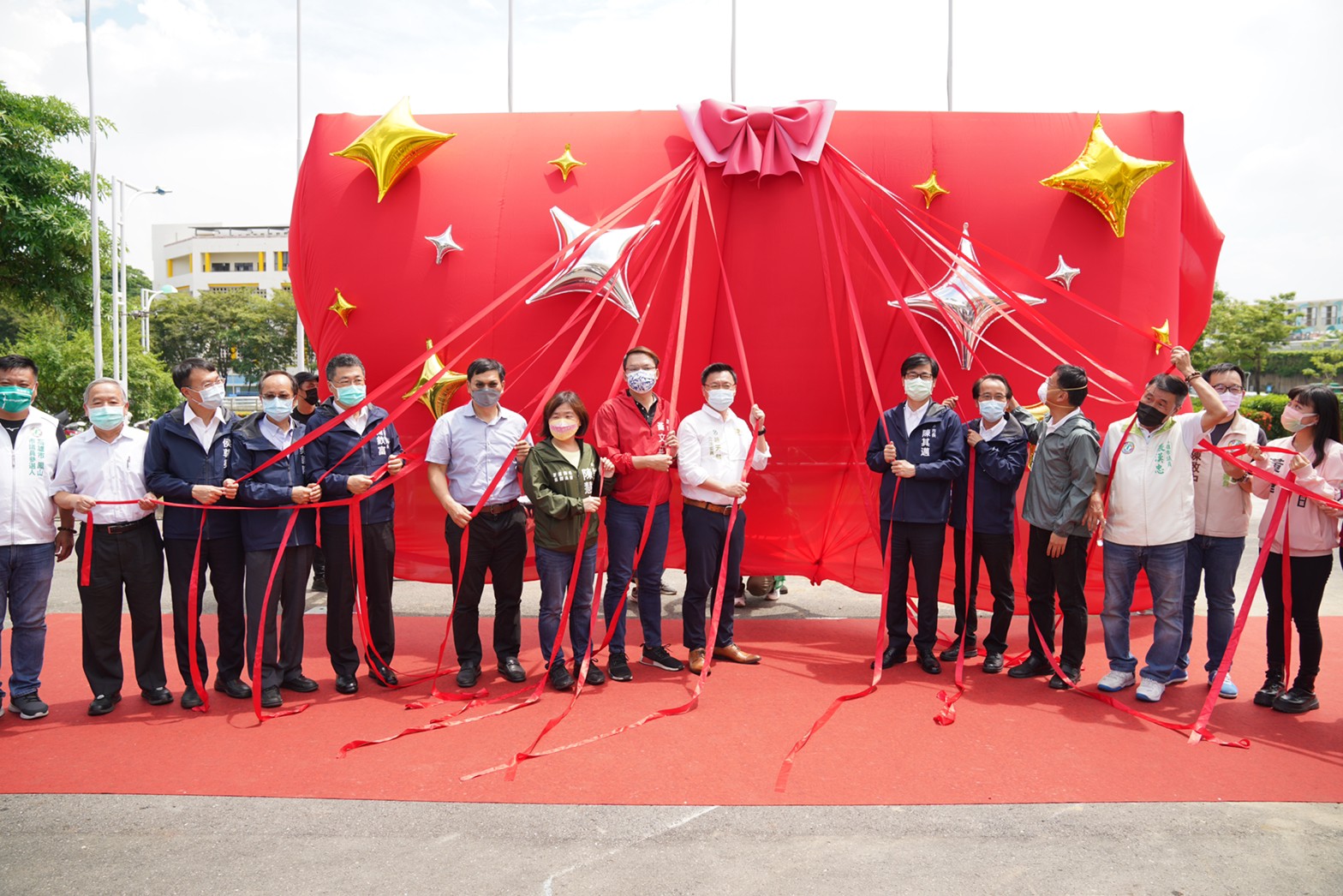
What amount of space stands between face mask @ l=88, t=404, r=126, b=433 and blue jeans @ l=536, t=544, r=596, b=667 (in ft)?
6.68

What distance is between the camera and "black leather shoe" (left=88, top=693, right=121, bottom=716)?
419cm

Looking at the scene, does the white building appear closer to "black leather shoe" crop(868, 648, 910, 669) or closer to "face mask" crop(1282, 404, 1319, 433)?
"black leather shoe" crop(868, 648, 910, 669)

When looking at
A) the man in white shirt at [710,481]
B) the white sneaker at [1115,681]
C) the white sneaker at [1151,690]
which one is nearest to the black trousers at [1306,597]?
the white sneaker at [1151,690]

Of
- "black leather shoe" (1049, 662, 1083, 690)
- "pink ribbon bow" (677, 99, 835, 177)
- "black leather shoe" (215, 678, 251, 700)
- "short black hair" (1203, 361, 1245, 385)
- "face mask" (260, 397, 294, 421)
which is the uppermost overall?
"pink ribbon bow" (677, 99, 835, 177)

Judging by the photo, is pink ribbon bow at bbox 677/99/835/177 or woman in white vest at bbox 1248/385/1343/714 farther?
pink ribbon bow at bbox 677/99/835/177

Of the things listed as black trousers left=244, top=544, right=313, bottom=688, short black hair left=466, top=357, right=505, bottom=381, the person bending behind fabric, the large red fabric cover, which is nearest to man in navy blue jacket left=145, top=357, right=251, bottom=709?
black trousers left=244, top=544, right=313, bottom=688

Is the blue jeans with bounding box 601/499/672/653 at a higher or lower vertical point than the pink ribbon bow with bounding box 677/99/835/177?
lower

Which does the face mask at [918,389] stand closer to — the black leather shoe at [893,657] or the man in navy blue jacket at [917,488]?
the man in navy blue jacket at [917,488]

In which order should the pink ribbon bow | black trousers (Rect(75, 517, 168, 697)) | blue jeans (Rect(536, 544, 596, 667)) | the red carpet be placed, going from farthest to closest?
the pink ribbon bow < blue jeans (Rect(536, 544, 596, 667)) < black trousers (Rect(75, 517, 168, 697)) < the red carpet

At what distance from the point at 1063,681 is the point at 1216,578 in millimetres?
Result: 928

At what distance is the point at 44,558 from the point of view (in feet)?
13.7

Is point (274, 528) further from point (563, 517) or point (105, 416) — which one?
point (563, 517)

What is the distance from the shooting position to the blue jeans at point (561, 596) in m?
4.51

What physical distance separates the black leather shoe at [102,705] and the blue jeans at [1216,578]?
516 centimetres
